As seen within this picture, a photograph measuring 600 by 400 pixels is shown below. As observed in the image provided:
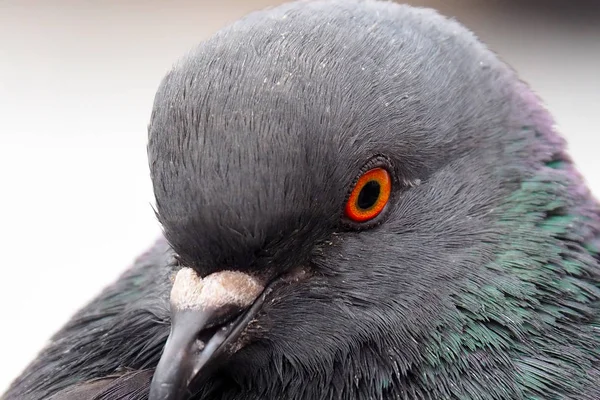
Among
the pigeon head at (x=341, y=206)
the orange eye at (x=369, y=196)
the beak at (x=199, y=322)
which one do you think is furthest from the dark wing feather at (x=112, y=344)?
the orange eye at (x=369, y=196)

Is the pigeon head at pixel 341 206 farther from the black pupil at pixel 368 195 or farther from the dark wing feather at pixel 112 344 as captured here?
the dark wing feather at pixel 112 344

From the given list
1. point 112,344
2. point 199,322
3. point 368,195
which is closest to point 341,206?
point 368,195

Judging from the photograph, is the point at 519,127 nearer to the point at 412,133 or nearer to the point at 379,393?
the point at 412,133

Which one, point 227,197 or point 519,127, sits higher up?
point 519,127

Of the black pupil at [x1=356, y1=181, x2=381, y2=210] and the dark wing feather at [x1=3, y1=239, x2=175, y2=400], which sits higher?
the black pupil at [x1=356, y1=181, x2=381, y2=210]

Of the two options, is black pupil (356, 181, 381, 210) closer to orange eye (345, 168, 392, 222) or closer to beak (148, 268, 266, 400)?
orange eye (345, 168, 392, 222)

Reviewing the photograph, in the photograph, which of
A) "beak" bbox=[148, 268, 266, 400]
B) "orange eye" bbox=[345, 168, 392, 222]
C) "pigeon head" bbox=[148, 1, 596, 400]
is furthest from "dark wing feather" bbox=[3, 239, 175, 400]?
"orange eye" bbox=[345, 168, 392, 222]

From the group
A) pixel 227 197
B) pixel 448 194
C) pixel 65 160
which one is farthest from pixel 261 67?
pixel 65 160
